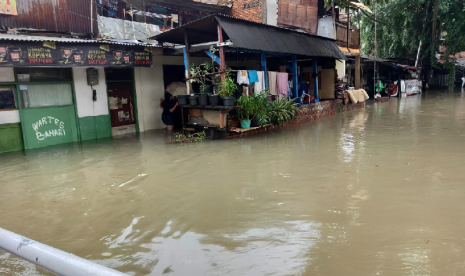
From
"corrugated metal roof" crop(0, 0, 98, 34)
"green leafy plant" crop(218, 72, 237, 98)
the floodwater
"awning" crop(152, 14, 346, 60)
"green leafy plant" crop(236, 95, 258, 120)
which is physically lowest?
the floodwater

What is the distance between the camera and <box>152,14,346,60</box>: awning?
10.1 m

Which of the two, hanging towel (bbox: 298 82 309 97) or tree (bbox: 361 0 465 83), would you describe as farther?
tree (bbox: 361 0 465 83)

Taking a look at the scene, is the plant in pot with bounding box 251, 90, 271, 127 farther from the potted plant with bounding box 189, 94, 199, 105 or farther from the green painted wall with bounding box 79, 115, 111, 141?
the green painted wall with bounding box 79, 115, 111, 141

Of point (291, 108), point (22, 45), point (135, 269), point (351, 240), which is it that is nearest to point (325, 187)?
point (351, 240)

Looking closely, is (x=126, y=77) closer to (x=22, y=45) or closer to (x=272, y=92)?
(x=22, y=45)

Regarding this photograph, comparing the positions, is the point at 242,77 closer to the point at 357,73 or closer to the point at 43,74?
the point at 43,74

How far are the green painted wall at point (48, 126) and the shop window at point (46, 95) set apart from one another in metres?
Result: 0.17

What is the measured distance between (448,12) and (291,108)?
20178 mm

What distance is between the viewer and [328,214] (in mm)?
4527

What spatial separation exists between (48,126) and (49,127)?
0.04 meters

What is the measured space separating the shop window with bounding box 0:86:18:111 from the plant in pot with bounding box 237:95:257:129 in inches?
253

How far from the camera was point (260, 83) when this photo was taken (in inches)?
454

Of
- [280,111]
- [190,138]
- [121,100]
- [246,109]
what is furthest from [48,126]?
[280,111]

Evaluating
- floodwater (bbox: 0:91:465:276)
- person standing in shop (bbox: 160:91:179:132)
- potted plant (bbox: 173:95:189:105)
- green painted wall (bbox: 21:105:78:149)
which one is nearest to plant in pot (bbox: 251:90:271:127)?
floodwater (bbox: 0:91:465:276)
